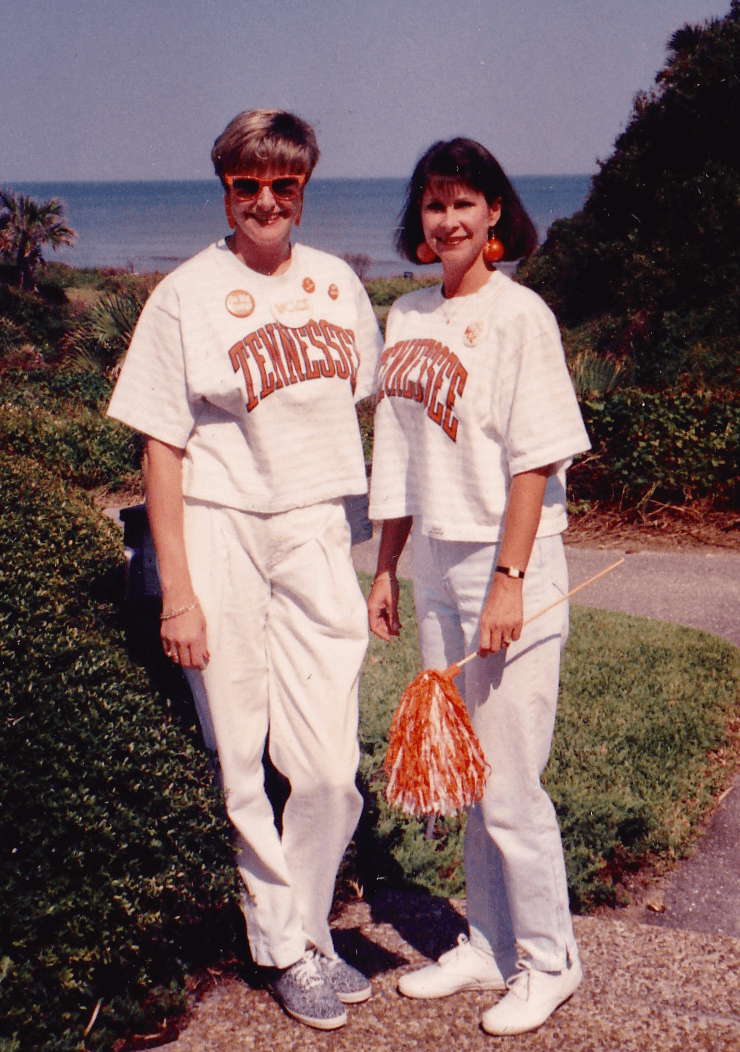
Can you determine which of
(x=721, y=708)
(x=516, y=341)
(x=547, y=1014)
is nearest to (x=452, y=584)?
(x=516, y=341)

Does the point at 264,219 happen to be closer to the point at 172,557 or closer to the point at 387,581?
the point at 172,557

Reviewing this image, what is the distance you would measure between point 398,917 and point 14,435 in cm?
700

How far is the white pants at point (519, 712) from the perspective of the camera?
255 centimetres

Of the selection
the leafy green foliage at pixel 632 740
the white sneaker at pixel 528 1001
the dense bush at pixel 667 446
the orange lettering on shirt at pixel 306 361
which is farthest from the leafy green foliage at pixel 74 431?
the white sneaker at pixel 528 1001

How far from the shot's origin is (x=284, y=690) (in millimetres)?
2625

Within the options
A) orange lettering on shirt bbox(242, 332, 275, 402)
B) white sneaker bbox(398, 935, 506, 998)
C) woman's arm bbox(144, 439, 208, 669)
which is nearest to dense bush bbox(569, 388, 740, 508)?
white sneaker bbox(398, 935, 506, 998)

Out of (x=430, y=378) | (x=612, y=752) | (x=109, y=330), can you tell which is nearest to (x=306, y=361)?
(x=430, y=378)

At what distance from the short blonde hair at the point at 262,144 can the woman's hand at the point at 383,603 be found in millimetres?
1137

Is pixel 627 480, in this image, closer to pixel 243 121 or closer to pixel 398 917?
pixel 398 917

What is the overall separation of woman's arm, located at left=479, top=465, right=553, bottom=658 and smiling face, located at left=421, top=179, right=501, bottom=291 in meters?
0.55

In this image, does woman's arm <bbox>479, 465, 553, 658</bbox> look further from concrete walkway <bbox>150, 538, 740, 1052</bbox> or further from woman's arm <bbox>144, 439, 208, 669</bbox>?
concrete walkway <bbox>150, 538, 740, 1052</bbox>

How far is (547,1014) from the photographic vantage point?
262 centimetres

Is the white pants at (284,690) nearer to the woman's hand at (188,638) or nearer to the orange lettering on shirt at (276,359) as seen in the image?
the woman's hand at (188,638)

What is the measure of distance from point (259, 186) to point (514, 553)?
1100mm
